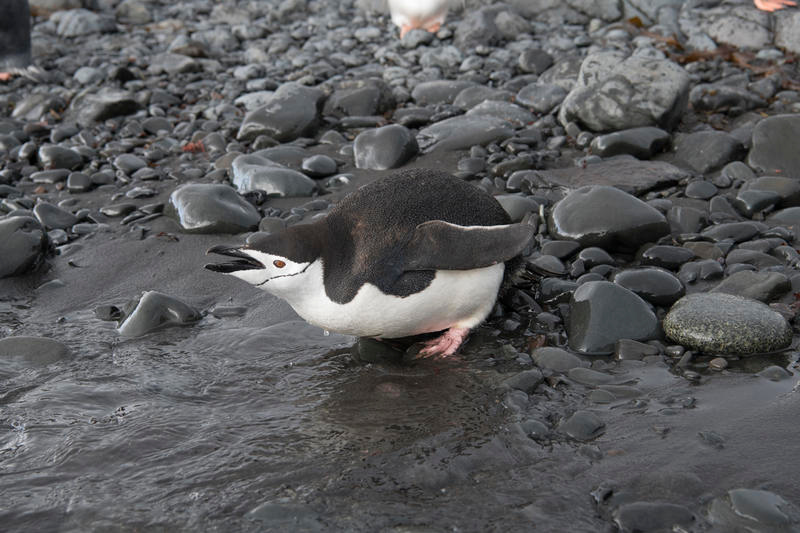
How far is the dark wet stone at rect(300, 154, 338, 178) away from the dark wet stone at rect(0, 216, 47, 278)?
2.10m

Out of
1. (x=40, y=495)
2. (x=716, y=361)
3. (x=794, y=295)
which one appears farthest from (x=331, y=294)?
(x=794, y=295)

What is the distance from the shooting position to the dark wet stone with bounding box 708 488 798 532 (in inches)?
100

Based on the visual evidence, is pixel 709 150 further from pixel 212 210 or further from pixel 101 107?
pixel 101 107

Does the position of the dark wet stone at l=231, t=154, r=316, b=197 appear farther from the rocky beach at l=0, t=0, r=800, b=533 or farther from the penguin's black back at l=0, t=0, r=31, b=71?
the penguin's black back at l=0, t=0, r=31, b=71

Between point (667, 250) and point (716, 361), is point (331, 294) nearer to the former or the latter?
point (716, 361)

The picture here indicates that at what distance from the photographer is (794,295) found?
4.15m

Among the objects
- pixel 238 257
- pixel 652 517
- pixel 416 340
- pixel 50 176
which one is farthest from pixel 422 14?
pixel 652 517

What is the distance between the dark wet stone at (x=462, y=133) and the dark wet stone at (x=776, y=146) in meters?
1.91

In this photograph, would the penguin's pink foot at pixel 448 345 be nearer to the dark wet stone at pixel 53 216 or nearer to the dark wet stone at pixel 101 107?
the dark wet stone at pixel 53 216

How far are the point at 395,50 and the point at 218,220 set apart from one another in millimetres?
5674

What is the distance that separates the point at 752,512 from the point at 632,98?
4.68 meters

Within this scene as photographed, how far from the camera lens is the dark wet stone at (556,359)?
3740 millimetres

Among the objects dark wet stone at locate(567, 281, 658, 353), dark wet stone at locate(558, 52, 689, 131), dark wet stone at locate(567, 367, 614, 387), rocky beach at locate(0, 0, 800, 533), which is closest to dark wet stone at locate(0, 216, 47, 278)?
rocky beach at locate(0, 0, 800, 533)

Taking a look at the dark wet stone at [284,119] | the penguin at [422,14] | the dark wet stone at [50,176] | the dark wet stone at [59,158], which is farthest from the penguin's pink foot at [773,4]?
the dark wet stone at [50,176]
